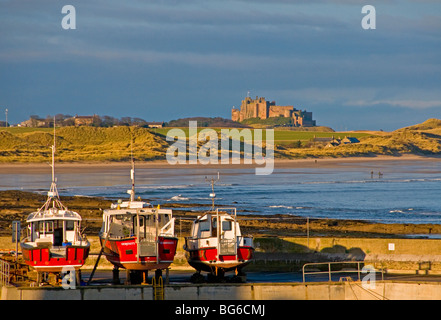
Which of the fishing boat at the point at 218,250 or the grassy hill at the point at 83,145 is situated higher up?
the grassy hill at the point at 83,145

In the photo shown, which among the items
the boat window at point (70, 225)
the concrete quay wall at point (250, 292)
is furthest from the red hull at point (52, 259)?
the concrete quay wall at point (250, 292)

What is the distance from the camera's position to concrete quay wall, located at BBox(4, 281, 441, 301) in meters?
22.4

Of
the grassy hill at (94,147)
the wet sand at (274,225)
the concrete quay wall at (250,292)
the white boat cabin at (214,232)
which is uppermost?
the grassy hill at (94,147)

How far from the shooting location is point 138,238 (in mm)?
26500

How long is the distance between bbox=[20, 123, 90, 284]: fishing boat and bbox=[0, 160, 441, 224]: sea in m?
29.4

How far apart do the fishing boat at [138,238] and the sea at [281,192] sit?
27.6 metres

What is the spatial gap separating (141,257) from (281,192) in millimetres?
55496

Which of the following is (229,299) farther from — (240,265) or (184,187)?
(184,187)

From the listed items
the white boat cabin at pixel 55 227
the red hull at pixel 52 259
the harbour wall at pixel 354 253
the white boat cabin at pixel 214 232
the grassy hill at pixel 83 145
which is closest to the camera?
the red hull at pixel 52 259

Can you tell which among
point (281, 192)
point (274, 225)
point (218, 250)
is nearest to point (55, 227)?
point (218, 250)

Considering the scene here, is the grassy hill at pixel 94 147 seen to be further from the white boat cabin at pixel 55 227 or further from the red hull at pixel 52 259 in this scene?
the red hull at pixel 52 259

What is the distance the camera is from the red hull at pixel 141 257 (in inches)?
1039

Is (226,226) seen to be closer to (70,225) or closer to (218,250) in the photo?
(218,250)
